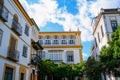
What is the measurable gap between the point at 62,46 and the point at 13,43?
63.0 ft

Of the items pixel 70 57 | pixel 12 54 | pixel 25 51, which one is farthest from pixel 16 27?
pixel 70 57

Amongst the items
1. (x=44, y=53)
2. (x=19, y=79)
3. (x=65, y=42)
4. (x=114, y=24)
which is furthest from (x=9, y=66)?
(x=65, y=42)

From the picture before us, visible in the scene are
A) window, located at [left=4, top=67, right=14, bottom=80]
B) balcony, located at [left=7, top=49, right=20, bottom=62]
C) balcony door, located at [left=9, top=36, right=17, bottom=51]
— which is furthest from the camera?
balcony door, located at [left=9, top=36, right=17, bottom=51]

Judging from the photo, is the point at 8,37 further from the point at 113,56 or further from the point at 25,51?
the point at 113,56

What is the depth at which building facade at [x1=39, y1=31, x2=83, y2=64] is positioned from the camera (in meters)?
32.1

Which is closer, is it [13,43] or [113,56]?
[113,56]

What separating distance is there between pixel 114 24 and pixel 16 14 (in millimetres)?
14096

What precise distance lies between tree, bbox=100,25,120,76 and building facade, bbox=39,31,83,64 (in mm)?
16135

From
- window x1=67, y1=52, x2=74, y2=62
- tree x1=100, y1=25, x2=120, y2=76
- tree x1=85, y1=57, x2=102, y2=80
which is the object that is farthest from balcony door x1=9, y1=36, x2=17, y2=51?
window x1=67, y1=52, x2=74, y2=62

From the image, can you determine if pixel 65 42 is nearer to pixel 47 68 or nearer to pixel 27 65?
pixel 47 68

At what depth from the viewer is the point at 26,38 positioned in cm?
1836

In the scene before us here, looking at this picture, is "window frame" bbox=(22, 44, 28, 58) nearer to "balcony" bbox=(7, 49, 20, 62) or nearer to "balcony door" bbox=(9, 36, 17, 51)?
"balcony door" bbox=(9, 36, 17, 51)

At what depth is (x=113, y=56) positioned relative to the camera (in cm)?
1432

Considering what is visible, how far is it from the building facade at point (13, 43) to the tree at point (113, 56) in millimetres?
9262
